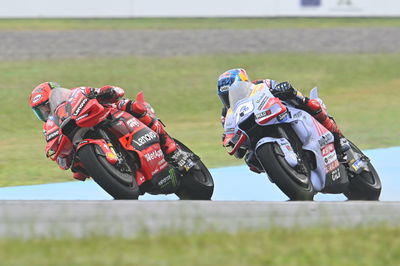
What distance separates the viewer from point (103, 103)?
26.8ft

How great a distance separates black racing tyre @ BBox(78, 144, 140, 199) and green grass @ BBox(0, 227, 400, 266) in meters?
2.15

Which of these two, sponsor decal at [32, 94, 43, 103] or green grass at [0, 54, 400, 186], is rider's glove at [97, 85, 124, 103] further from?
green grass at [0, 54, 400, 186]

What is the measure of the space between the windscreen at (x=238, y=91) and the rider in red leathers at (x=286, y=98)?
10 cm

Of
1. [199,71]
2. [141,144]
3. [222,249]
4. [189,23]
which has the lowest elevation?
[189,23]

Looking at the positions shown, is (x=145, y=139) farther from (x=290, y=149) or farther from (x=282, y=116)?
(x=290, y=149)

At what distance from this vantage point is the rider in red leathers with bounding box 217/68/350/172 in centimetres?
803

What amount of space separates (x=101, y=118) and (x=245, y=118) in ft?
3.97

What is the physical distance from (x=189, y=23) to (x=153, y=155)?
2011cm

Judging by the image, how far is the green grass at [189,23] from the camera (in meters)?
26.9

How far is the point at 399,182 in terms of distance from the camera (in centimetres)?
930
